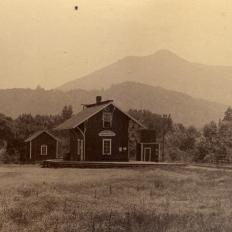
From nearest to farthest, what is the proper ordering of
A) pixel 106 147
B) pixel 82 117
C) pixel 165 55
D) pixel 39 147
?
pixel 165 55 → pixel 82 117 → pixel 106 147 → pixel 39 147

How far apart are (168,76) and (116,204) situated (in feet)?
8.52

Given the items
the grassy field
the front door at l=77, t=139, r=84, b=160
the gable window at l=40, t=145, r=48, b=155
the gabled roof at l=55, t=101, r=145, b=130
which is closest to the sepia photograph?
the grassy field

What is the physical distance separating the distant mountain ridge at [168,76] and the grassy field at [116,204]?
1.53 metres

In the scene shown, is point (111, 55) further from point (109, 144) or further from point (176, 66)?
point (109, 144)

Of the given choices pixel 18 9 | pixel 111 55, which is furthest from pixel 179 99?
pixel 18 9

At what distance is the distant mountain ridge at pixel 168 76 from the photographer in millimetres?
8609

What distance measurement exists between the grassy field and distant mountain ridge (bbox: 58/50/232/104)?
1.53 metres

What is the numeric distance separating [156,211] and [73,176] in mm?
2161

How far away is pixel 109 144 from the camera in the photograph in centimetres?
1625

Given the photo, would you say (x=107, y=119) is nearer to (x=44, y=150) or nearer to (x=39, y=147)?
(x=39, y=147)

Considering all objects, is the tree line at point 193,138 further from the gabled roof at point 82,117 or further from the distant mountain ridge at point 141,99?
the gabled roof at point 82,117

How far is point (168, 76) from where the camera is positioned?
9.25 m

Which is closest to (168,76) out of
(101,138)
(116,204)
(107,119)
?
(116,204)

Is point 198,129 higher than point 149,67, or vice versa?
point 149,67
